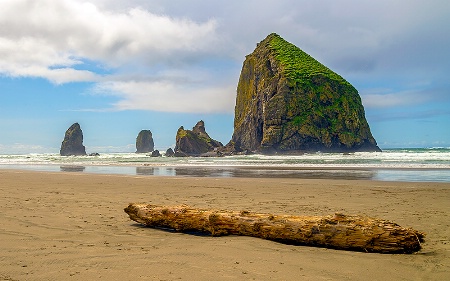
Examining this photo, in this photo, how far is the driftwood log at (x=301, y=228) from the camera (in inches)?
226

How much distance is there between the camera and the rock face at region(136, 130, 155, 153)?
491 feet

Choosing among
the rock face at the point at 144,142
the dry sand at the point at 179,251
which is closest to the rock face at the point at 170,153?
the rock face at the point at 144,142

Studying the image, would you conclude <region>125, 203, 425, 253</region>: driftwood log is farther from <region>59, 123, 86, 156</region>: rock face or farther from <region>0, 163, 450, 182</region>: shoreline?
<region>59, 123, 86, 156</region>: rock face

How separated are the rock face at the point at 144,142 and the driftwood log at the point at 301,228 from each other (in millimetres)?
145348

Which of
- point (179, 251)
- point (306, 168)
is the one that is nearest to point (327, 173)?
point (306, 168)

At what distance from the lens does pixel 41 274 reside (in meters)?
4.54

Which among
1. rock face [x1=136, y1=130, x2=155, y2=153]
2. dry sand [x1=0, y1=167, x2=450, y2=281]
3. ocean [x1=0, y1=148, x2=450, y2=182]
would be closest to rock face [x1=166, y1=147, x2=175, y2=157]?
ocean [x1=0, y1=148, x2=450, y2=182]

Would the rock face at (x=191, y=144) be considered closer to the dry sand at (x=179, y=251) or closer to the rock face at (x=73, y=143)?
the rock face at (x=73, y=143)

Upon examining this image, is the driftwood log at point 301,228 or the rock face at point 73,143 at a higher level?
the rock face at point 73,143

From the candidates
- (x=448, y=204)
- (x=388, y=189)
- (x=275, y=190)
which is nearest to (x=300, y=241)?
(x=448, y=204)

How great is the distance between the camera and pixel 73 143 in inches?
5022

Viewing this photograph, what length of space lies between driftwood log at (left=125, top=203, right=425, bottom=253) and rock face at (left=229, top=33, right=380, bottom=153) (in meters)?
70.0

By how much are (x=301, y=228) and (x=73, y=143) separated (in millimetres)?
135133

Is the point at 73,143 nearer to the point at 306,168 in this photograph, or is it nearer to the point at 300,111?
the point at 300,111
